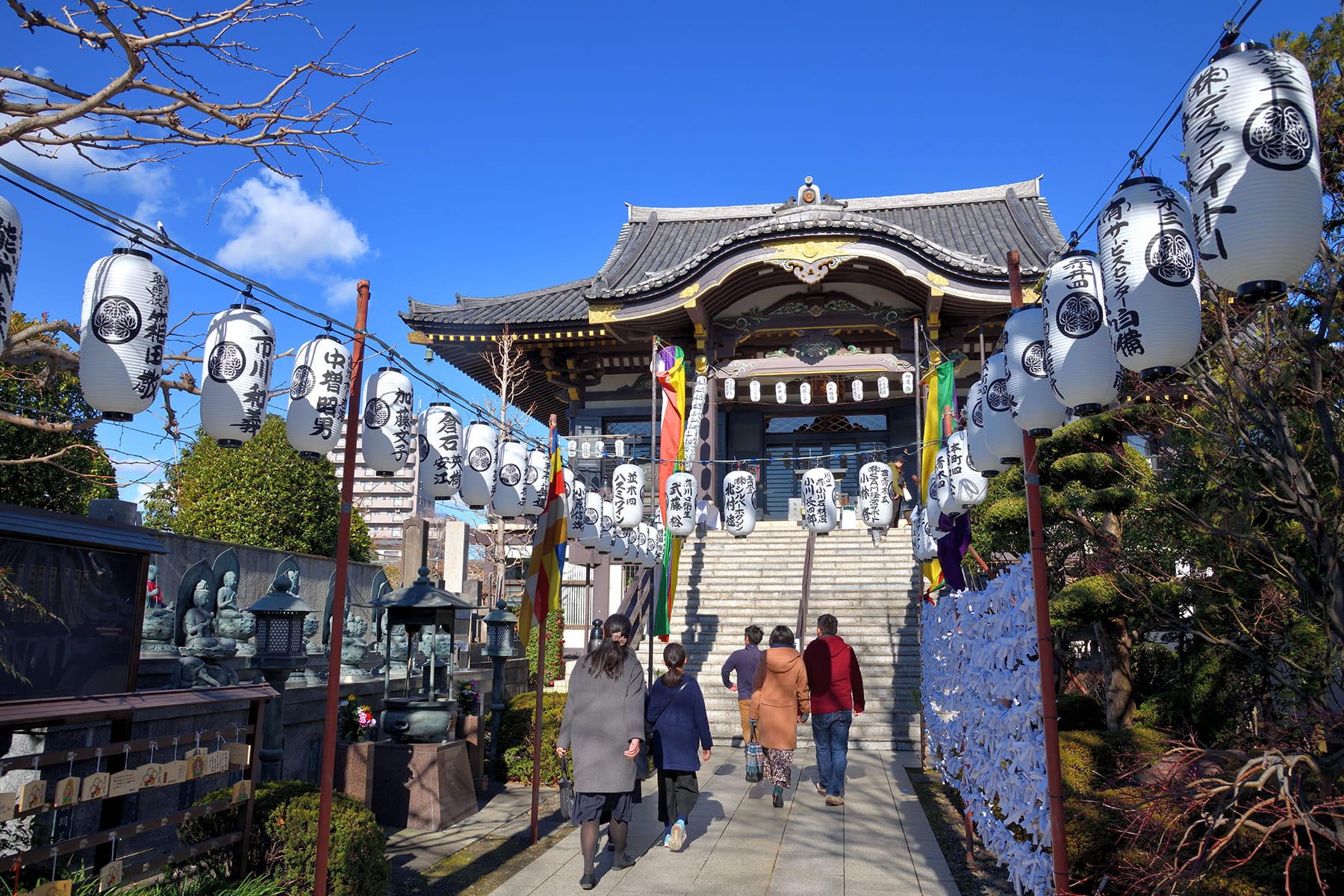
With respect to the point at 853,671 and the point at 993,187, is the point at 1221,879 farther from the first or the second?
the point at 993,187

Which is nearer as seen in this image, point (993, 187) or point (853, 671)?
point (853, 671)

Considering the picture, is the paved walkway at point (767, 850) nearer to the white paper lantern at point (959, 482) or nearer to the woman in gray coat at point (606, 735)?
the woman in gray coat at point (606, 735)

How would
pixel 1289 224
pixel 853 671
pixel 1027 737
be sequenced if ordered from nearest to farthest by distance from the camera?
pixel 1289 224 → pixel 1027 737 → pixel 853 671

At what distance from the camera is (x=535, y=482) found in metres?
9.20

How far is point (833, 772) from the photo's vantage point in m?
8.30

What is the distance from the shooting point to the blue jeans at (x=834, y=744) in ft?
27.2

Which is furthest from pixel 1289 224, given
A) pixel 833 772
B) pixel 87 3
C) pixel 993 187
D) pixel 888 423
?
pixel 993 187

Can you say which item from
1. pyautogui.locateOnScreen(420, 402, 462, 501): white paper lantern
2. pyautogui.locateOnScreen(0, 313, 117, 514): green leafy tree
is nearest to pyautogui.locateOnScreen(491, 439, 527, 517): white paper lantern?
pyautogui.locateOnScreen(420, 402, 462, 501): white paper lantern

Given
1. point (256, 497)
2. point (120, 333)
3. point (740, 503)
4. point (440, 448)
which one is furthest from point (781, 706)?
point (256, 497)

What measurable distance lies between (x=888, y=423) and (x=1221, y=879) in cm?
1667

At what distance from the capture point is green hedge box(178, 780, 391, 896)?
15.7 feet

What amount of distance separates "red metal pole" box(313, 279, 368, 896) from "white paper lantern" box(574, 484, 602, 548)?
19.5 ft

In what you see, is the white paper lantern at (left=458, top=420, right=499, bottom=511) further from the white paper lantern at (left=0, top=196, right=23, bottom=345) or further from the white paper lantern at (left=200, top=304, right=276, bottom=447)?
the white paper lantern at (left=0, top=196, right=23, bottom=345)

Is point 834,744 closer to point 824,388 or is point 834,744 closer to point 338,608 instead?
point 338,608
